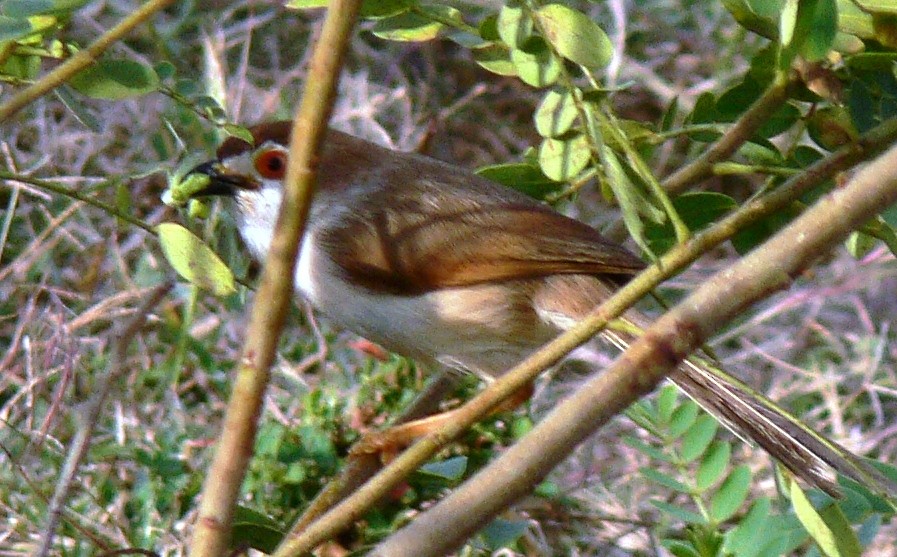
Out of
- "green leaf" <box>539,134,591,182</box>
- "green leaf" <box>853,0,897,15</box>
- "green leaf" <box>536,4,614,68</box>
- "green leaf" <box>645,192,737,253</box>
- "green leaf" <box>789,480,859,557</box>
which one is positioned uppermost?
"green leaf" <box>853,0,897,15</box>

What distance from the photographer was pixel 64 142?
4.61 metres

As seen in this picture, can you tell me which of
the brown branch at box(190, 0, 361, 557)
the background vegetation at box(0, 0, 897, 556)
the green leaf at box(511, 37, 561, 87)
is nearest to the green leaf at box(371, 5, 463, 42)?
the background vegetation at box(0, 0, 897, 556)

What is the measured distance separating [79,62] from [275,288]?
0.54 m

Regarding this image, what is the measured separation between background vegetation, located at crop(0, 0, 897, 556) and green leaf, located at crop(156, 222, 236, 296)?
0.23 meters

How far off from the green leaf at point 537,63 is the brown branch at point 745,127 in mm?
381

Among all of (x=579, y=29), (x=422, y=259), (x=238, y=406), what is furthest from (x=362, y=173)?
(x=238, y=406)

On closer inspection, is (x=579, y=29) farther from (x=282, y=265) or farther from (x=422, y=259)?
(x=422, y=259)

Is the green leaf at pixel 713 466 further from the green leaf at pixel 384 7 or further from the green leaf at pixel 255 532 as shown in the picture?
the green leaf at pixel 384 7

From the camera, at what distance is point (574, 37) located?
200 centimetres

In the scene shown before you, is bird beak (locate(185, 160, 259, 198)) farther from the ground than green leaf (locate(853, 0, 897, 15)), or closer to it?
closer to it

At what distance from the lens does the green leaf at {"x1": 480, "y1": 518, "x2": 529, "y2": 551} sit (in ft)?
7.71

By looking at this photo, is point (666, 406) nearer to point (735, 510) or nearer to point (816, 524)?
point (735, 510)

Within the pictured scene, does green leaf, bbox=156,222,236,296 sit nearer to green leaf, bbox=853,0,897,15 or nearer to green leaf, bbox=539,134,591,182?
green leaf, bbox=539,134,591,182

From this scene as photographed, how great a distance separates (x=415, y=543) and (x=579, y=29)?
33.6 inches
